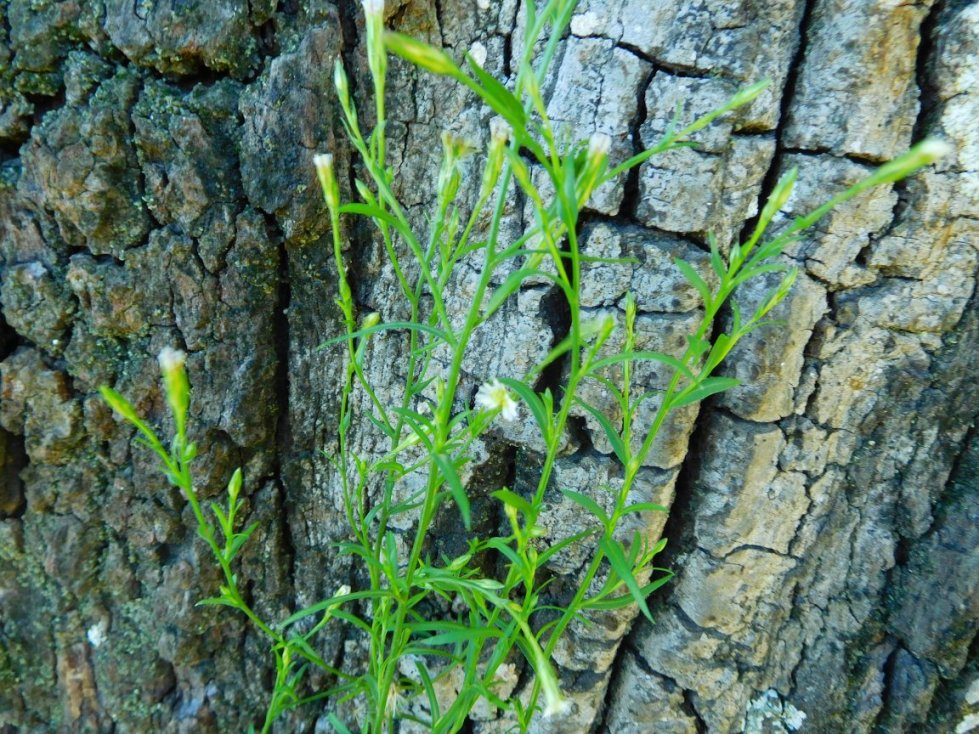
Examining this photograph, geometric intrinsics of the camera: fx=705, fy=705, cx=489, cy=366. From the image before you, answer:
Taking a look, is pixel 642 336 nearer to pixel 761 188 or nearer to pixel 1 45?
pixel 761 188

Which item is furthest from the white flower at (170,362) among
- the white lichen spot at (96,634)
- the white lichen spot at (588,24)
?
the white lichen spot at (96,634)

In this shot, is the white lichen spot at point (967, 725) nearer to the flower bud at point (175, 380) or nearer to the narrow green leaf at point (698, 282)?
the narrow green leaf at point (698, 282)

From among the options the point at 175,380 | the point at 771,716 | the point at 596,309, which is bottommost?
the point at 771,716

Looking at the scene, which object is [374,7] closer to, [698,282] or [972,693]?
[698,282]

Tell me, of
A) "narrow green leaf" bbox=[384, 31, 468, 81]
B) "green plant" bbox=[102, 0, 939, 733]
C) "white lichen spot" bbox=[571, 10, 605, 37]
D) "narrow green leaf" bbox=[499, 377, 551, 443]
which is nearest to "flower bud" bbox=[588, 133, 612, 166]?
"green plant" bbox=[102, 0, 939, 733]

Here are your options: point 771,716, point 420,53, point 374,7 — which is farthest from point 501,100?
point 771,716

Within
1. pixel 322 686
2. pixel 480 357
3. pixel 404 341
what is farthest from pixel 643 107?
pixel 322 686

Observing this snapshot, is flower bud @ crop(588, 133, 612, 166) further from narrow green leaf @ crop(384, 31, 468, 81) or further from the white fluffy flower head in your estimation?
the white fluffy flower head
